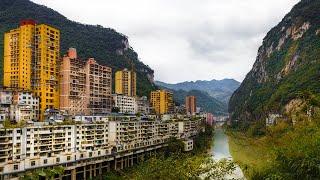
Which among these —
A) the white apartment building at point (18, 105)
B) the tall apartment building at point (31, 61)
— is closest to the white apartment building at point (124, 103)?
the tall apartment building at point (31, 61)

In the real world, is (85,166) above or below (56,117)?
below

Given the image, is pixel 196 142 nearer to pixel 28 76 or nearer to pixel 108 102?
pixel 108 102

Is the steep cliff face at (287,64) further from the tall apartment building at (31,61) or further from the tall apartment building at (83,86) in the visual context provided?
the tall apartment building at (31,61)

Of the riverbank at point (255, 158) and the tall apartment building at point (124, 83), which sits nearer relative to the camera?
the riverbank at point (255, 158)

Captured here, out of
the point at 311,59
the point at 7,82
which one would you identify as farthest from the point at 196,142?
the point at 311,59

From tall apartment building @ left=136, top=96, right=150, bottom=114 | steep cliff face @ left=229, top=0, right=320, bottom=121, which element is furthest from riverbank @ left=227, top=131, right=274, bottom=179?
tall apartment building @ left=136, top=96, right=150, bottom=114

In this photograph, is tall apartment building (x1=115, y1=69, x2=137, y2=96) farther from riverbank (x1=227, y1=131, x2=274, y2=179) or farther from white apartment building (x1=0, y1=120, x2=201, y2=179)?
riverbank (x1=227, y1=131, x2=274, y2=179)

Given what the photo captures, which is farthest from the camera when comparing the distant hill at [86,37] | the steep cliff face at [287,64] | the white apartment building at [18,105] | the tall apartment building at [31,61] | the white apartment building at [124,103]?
the distant hill at [86,37]
